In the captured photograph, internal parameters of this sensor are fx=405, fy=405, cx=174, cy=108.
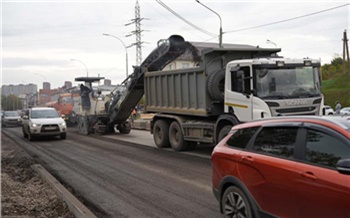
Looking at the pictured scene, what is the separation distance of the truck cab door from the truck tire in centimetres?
Result: 65

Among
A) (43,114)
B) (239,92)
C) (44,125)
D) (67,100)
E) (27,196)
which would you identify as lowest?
(27,196)

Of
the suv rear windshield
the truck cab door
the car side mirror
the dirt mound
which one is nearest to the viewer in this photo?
the car side mirror

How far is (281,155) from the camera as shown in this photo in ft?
14.8

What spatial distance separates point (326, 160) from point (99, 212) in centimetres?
393

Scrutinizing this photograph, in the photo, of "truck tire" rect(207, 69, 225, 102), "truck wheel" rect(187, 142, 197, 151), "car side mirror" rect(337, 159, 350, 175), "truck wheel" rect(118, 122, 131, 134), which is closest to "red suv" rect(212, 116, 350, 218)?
"car side mirror" rect(337, 159, 350, 175)

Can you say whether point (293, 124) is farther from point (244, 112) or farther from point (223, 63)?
point (223, 63)

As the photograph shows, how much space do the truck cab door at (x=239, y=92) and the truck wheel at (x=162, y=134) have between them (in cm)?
408

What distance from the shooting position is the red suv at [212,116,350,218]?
3.81 metres

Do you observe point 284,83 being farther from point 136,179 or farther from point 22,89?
point 22,89

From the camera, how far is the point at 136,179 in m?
9.25

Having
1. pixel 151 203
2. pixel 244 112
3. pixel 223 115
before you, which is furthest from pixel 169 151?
pixel 151 203

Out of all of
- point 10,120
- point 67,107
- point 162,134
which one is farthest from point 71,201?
point 10,120

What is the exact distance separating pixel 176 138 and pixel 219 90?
309cm

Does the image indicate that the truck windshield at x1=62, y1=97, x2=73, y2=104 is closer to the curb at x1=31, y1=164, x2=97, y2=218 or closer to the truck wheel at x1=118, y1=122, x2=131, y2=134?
the truck wheel at x1=118, y1=122, x2=131, y2=134
